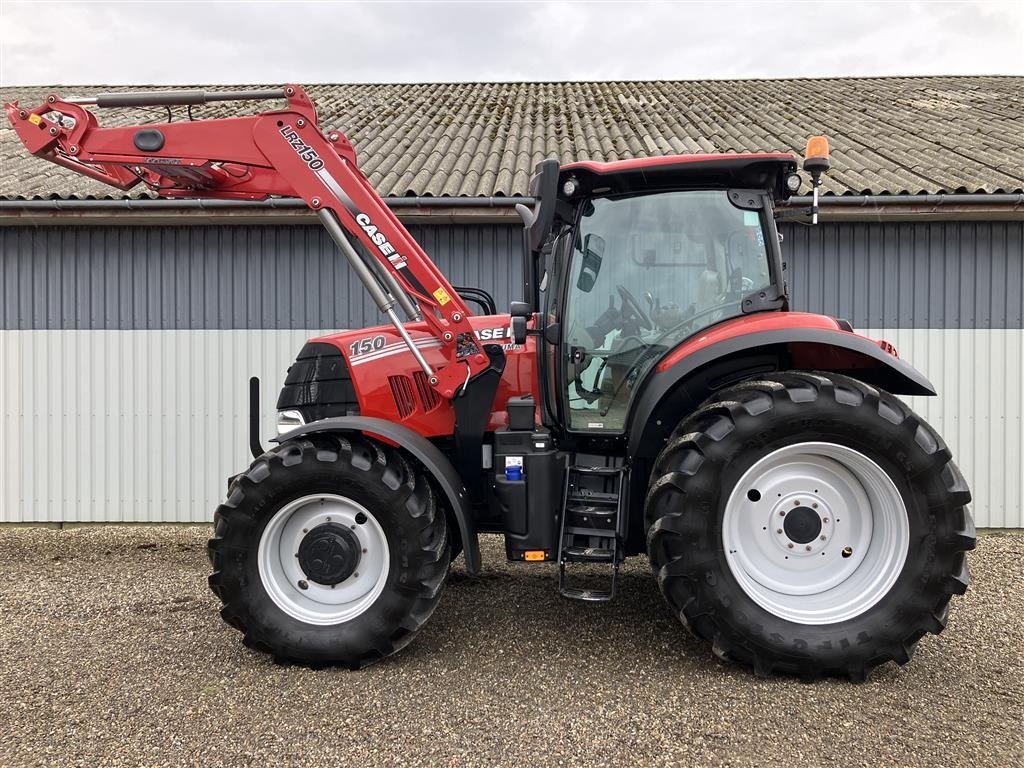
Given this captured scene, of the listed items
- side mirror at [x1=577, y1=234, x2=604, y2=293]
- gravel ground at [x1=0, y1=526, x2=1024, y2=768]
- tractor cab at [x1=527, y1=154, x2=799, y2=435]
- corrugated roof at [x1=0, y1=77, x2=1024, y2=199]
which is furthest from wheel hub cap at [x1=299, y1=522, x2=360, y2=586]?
corrugated roof at [x1=0, y1=77, x2=1024, y2=199]

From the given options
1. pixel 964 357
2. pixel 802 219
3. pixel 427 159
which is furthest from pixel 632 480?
pixel 427 159

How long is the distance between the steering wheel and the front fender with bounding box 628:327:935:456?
0.20 metres

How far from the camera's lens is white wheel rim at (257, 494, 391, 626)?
11.8ft

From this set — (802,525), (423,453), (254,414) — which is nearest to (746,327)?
(802,525)

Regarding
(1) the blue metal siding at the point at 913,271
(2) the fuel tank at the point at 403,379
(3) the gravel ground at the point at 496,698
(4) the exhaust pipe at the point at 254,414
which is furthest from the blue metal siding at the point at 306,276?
(3) the gravel ground at the point at 496,698

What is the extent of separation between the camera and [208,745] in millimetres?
2859

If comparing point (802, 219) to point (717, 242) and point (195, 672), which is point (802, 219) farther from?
point (195, 672)

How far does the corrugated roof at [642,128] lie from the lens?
694 cm

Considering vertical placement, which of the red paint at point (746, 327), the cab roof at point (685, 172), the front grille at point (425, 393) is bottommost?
the front grille at point (425, 393)

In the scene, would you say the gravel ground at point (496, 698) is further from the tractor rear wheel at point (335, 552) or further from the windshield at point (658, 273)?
the windshield at point (658, 273)

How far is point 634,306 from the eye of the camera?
148 inches

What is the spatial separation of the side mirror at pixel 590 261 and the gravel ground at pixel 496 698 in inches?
71.8

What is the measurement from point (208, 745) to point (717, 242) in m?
3.11

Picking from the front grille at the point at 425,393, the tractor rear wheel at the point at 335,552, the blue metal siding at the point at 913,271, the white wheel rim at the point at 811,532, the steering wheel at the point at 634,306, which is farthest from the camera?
the blue metal siding at the point at 913,271
